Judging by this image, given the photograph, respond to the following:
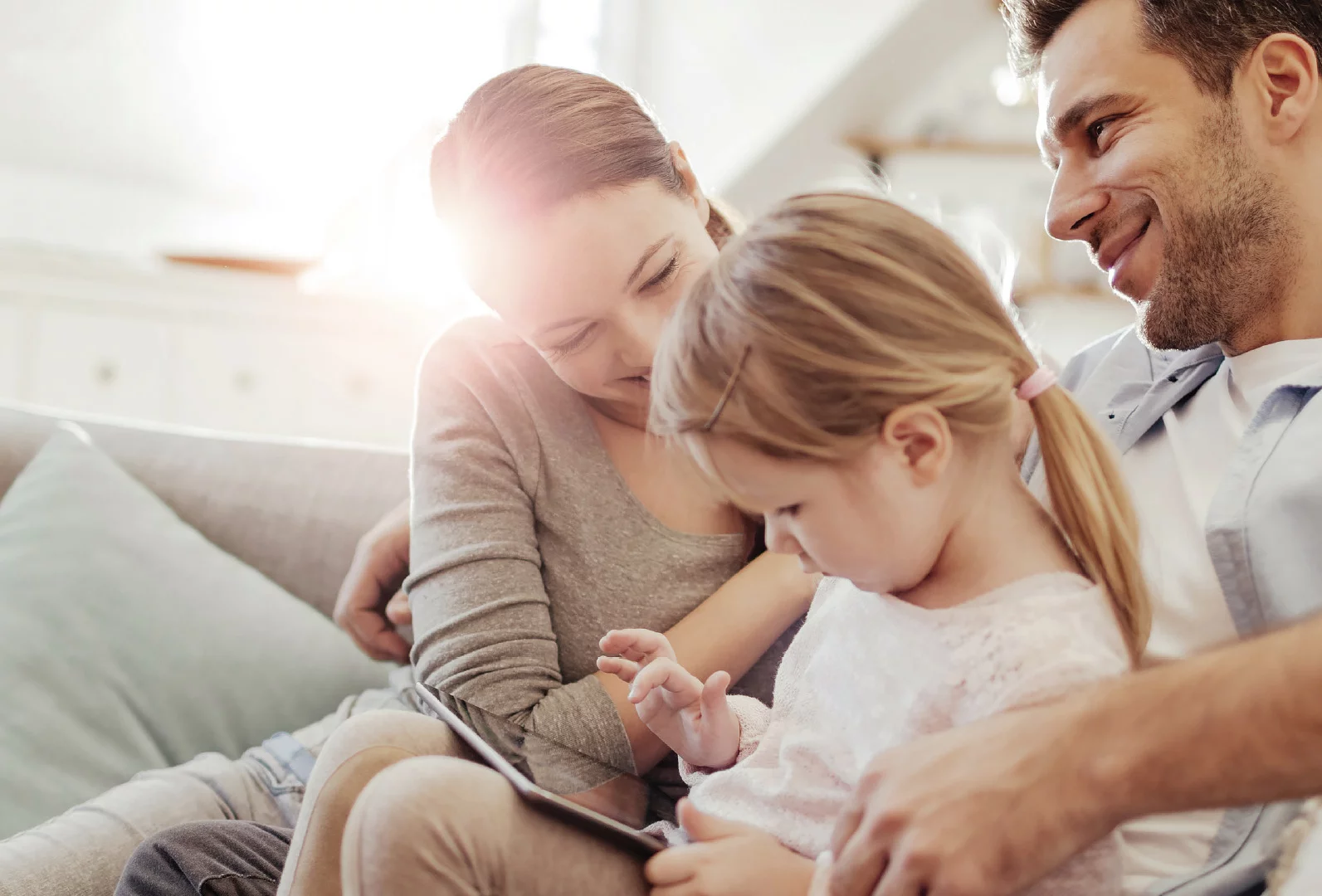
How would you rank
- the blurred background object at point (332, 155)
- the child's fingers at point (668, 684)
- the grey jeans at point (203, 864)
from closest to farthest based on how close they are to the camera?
the child's fingers at point (668, 684)
the grey jeans at point (203, 864)
the blurred background object at point (332, 155)

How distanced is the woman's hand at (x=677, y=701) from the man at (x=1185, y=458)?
214mm

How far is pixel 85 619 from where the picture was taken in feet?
4.69

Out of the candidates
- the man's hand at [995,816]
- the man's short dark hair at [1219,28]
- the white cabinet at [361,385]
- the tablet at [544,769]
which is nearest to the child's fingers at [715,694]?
the tablet at [544,769]

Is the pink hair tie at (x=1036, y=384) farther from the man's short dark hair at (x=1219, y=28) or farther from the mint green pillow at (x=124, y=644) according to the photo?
the mint green pillow at (x=124, y=644)

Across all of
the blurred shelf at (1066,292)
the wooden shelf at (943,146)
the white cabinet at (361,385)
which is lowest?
the white cabinet at (361,385)

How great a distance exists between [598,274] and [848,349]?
0.36 m

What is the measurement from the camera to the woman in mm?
994

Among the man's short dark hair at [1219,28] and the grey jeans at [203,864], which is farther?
the man's short dark hair at [1219,28]

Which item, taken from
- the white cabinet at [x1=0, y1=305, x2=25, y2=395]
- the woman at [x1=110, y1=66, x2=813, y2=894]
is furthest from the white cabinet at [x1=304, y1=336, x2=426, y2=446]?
the woman at [x1=110, y1=66, x2=813, y2=894]

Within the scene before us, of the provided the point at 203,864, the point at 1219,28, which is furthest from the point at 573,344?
the point at 1219,28

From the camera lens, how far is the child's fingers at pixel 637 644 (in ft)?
2.90

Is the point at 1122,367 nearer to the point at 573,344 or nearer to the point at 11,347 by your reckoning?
the point at 573,344

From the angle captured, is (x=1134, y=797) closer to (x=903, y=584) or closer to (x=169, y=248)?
(x=903, y=584)

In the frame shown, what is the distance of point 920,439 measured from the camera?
732 mm
